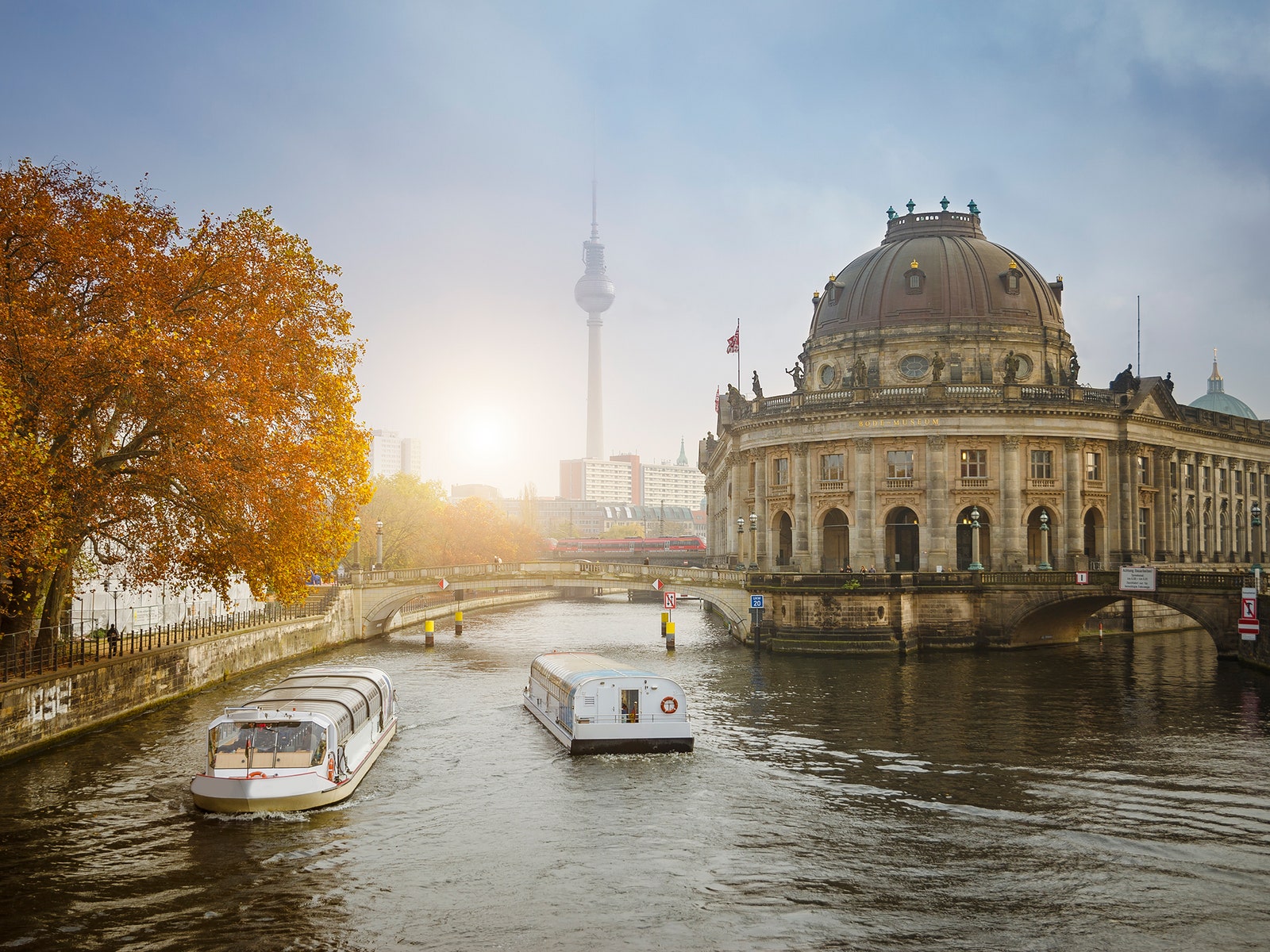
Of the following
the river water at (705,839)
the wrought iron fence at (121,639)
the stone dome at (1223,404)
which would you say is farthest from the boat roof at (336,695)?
the stone dome at (1223,404)

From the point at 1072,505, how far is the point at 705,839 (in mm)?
61472

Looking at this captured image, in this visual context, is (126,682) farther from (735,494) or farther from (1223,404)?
(1223,404)

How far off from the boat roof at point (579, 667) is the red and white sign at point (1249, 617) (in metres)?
33.7

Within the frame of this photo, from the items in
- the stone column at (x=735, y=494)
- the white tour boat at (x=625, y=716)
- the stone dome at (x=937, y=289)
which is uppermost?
the stone dome at (x=937, y=289)

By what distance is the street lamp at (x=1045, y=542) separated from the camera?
78188 mm

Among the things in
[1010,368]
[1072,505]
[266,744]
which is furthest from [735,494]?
[266,744]

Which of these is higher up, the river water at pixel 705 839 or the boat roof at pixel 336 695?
the boat roof at pixel 336 695

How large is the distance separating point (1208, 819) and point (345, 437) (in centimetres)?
3290

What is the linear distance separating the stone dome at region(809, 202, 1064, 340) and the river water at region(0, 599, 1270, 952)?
165 feet

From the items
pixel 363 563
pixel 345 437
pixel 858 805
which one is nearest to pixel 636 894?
pixel 858 805

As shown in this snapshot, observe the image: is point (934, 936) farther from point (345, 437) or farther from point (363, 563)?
point (363, 563)

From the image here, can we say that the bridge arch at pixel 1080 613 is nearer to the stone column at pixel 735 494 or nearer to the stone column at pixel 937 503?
the stone column at pixel 937 503

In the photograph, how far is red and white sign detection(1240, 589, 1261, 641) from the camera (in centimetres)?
5953

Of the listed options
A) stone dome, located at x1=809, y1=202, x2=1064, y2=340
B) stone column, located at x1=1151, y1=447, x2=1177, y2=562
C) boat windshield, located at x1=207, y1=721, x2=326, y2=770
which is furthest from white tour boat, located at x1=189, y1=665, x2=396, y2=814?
stone column, located at x1=1151, y1=447, x2=1177, y2=562
